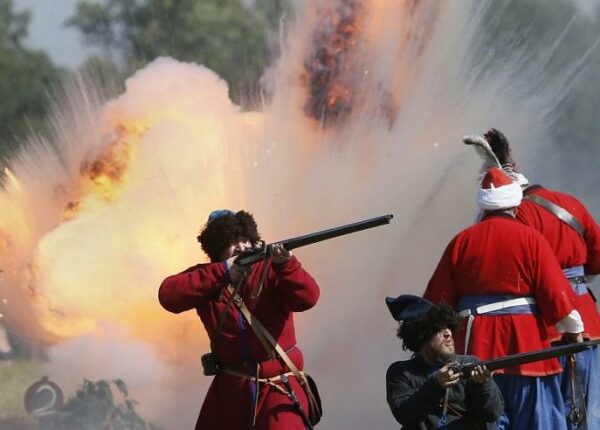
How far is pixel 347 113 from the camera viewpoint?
449 inches

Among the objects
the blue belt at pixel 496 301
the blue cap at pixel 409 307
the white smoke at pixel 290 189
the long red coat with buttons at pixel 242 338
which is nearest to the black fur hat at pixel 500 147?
the blue belt at pixel 496 301

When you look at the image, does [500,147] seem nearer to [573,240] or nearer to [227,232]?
[573,240]

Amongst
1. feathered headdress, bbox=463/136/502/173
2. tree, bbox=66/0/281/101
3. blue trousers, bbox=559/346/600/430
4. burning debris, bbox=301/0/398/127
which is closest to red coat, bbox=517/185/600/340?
blue trousers, bbox=559/346/600/430

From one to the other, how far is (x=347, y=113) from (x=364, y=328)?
5.34 ft

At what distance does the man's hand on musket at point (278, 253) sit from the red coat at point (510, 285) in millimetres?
1435

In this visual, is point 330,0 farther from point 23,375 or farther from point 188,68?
point 23,375

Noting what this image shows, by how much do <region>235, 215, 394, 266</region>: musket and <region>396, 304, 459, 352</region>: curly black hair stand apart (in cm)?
44

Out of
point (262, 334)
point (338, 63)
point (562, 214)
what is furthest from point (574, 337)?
point (338, 63)

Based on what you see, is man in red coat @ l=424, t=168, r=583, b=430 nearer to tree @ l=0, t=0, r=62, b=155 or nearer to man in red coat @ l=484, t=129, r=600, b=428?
man in red coat @ l=484, t=129, r=600, b=428

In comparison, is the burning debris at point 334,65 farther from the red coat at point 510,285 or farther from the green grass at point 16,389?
the red coat at point 510,285

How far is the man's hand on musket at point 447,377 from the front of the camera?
19.9 feet

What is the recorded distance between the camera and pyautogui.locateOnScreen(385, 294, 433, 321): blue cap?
6.46 metres

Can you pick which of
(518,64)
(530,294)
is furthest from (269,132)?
(530,294)

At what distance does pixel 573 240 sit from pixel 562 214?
15 centimetres
